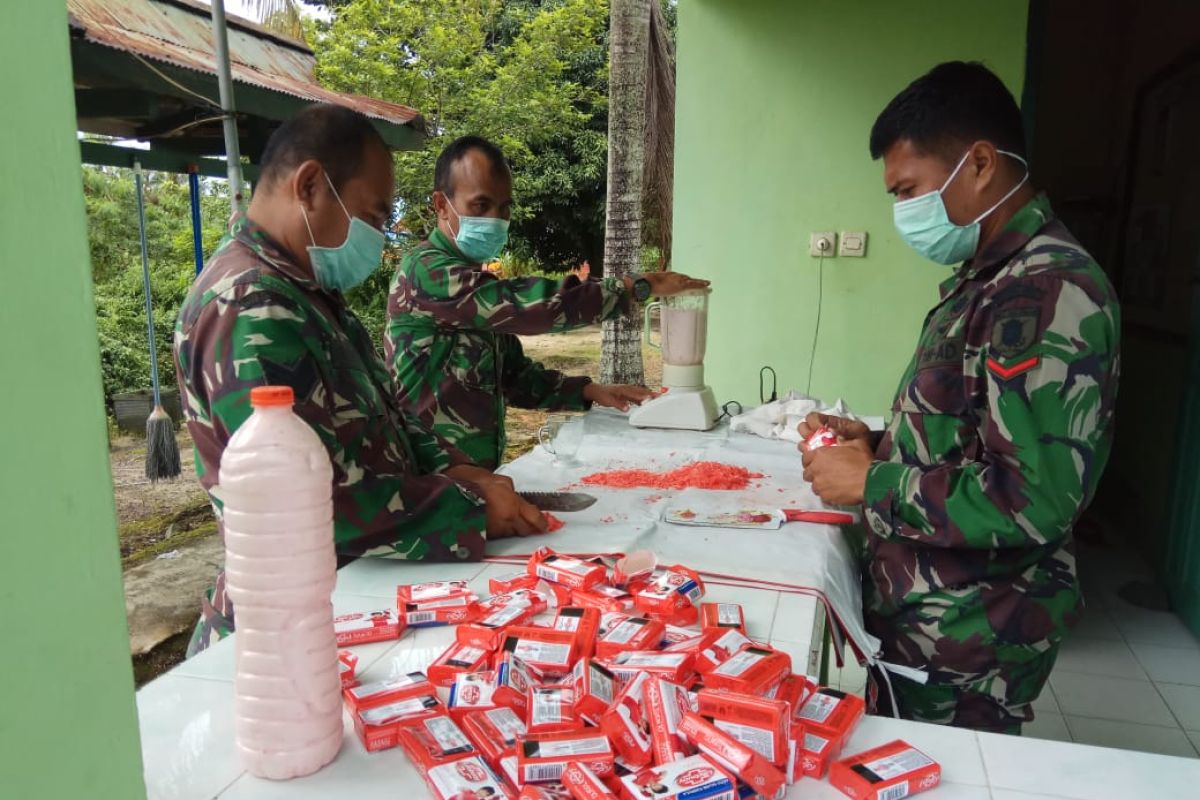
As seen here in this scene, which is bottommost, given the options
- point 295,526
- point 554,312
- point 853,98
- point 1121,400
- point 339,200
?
point 1121,400

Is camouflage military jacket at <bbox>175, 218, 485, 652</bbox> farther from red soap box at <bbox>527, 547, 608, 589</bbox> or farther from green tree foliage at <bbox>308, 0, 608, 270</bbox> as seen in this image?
green tree foliage at <bbox>308, 0, 608, 270</bbox>

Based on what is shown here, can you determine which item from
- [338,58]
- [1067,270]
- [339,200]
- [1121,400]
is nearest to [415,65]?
[338,58]

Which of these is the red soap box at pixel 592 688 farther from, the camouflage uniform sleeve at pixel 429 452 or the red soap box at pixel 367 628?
the camouflage uniform sleeve at pixel 429 452

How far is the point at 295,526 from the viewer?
2.75 feet

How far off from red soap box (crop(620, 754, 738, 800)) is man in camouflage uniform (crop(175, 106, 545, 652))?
818 millimetres

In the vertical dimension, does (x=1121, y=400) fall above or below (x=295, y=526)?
below

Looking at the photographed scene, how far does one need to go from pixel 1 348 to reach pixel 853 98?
4540 millimetres

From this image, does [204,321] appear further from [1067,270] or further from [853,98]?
[853,98]

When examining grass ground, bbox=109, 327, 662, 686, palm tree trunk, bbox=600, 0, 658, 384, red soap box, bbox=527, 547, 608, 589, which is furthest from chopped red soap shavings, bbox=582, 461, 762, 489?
palm tree trunk, bbox=600, 0, 658, 384

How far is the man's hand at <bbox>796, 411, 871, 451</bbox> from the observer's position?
2.11 metres

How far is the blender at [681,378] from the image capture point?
2809mm

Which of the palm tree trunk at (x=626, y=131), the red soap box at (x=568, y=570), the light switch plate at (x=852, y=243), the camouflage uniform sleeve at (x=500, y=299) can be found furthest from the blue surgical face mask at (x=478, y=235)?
the palm tree trunk at (x=626, y=131)

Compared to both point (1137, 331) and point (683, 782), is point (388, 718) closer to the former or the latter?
point (683, 782)

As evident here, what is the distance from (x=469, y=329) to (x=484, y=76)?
30.3ft
